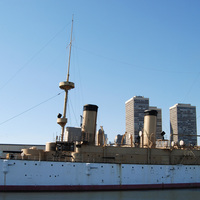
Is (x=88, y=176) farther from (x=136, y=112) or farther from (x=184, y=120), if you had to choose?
(x=184, y=120)

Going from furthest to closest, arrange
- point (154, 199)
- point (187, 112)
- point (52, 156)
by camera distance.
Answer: point (187, 112) → point (52, 156) → point (154, 199)

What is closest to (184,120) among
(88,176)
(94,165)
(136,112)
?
(136,112)

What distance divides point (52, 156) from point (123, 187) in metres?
6.68

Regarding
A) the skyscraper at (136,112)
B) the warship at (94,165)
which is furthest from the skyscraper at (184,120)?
the warship at (94,165)

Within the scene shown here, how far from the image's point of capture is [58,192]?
61.0 feet

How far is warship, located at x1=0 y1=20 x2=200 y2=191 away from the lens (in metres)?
18.5

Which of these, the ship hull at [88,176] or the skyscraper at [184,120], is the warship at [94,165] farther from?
the skyscraper at [184,120]

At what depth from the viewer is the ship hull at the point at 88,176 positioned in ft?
59.9

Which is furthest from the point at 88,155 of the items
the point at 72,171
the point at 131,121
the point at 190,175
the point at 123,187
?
the point at 131,121

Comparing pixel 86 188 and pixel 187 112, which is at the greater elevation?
pixel 187 112

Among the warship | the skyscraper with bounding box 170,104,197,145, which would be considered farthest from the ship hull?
the skyscraper with bounding box 170,104,197,145

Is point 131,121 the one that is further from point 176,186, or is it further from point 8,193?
point 8,193

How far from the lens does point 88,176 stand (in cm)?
1988

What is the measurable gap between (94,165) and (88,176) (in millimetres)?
1011
